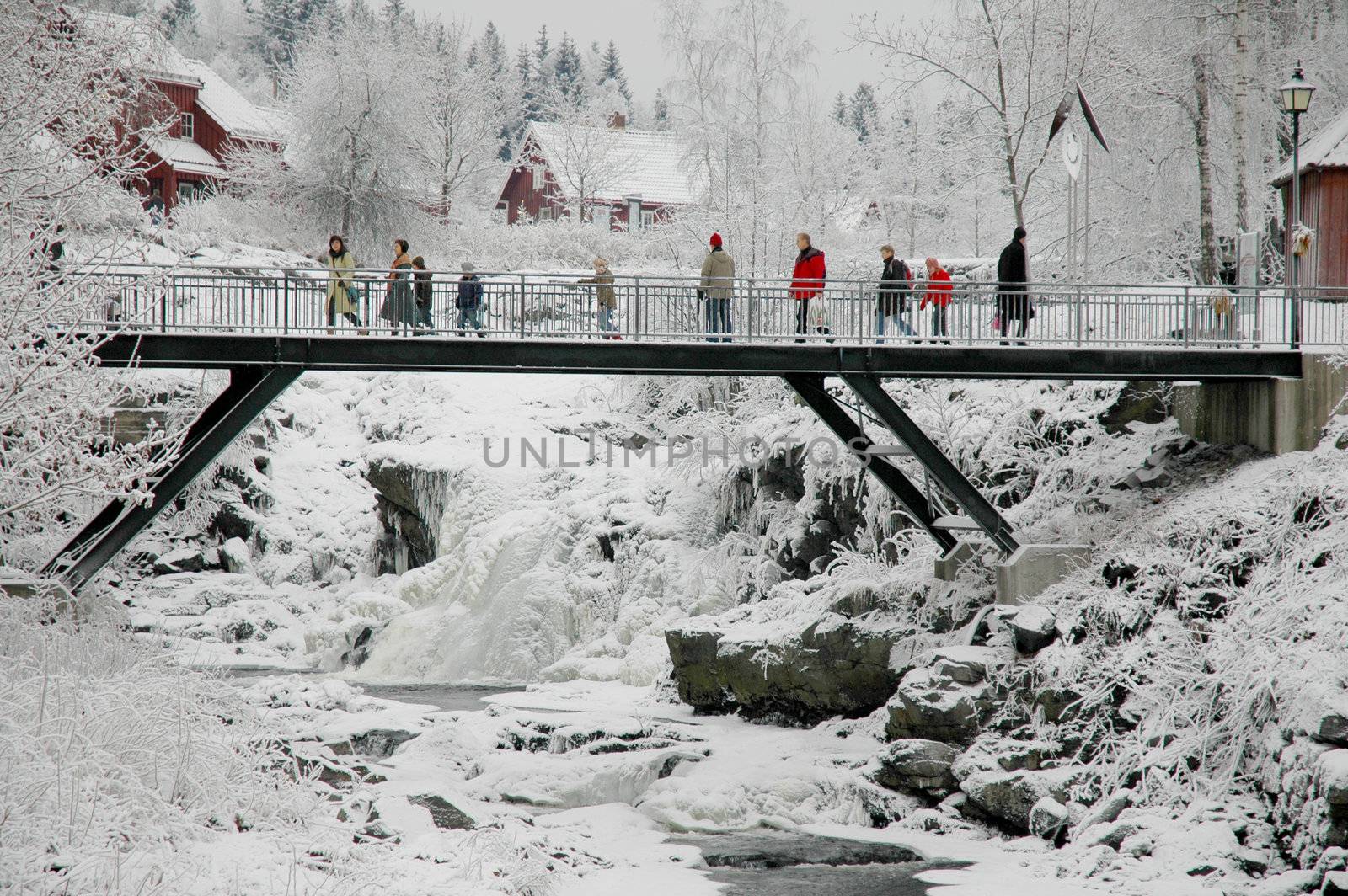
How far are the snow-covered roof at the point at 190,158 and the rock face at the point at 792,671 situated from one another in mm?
36664

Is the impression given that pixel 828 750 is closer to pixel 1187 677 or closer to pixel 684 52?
pixel 1187 677

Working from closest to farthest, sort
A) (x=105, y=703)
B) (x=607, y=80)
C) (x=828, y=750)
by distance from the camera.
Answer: (x=105, y=703), (x=828, y=750), (x=607, y=80)

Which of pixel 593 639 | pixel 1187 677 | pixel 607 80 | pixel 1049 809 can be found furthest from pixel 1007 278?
pixel 607 80

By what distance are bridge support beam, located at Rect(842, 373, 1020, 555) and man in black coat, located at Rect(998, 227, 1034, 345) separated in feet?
6.06

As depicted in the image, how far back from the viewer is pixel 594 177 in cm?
6062

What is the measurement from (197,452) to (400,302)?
334 centimetres

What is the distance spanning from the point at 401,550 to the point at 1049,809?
19.2 m

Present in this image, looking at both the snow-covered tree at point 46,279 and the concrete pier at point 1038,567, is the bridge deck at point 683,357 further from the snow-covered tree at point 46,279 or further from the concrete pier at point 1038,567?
the snow-covered tree at point 46,279

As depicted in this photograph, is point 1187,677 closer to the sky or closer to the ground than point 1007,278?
closer to the ground

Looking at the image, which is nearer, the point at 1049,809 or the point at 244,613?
the point at 1049,809

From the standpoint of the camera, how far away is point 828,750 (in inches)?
690

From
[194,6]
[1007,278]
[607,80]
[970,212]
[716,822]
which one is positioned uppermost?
[194,6]

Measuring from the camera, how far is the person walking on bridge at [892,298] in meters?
17.8

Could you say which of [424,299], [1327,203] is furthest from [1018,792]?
[1327,203]
